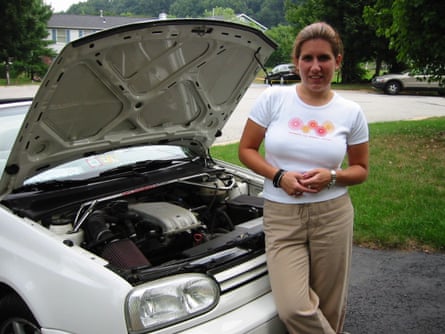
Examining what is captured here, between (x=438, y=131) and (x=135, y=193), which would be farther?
(x=438, y=131)

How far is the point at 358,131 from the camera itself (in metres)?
2.45

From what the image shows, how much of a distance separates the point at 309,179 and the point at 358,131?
385mm

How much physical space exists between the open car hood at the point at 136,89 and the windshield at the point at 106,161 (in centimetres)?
11

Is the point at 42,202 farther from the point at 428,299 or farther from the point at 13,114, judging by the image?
the point at 428,299

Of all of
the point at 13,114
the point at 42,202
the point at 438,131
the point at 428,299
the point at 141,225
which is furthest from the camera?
the point at 438,131

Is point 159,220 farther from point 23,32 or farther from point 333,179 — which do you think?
point 23,32

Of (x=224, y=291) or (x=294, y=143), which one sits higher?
(x=294, y=143)

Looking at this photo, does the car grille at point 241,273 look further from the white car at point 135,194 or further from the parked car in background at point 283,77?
the parked car in background at point 283,77

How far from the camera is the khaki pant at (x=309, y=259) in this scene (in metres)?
2.31

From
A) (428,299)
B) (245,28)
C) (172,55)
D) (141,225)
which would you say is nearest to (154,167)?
(141,225)

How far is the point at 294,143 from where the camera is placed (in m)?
2.36

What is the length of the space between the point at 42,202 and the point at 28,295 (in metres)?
0.66

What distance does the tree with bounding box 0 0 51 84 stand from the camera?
26.0 meters

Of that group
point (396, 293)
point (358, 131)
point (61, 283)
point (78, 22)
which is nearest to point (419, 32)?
point (396, 293)
